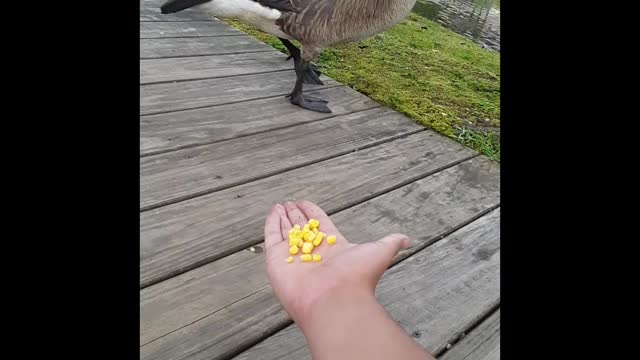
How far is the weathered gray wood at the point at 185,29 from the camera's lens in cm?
248

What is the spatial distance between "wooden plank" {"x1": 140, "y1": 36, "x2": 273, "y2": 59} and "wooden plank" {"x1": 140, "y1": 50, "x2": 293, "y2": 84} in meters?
0.06

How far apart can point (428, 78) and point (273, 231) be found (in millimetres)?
1821

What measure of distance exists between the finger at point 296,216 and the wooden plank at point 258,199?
0.20 meters

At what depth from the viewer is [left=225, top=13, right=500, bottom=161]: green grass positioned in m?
2.17

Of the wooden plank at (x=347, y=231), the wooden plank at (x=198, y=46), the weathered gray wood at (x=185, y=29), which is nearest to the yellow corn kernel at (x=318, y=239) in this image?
the wooden plank at (x=347, y=231)

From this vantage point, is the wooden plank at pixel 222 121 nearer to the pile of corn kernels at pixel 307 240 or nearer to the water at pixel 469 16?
the pile of corn kernels at pixel 307 240

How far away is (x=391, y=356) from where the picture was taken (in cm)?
63

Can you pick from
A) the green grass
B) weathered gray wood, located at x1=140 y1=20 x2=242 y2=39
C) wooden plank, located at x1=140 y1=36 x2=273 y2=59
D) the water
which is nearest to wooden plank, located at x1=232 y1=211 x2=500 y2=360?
the green grass

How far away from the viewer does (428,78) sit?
260 centimetres

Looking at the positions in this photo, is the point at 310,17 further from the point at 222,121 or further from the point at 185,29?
the point at 185,29

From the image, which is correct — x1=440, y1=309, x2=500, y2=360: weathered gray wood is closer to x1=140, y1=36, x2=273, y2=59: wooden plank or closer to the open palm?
the open palm
